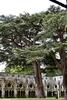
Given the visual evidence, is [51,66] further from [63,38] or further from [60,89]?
[60,89]

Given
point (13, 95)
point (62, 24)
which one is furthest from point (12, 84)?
point (62, 24)

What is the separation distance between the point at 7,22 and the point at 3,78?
13922mm

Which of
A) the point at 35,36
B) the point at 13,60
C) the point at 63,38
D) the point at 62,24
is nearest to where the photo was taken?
the point at 62,24

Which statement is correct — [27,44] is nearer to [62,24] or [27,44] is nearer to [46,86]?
[62,24]

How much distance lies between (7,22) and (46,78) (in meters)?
15.9

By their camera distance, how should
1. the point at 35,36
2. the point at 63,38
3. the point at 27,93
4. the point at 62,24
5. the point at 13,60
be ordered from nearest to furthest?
the point at 62,24 → the point at 63,38 → the point at 35,36 → the point at 13,60 → the point at 27,93

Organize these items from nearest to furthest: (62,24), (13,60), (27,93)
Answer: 1. (62,24)
2. (13,60)
3. (27,93)

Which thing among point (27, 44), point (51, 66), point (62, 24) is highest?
point (62, 24)

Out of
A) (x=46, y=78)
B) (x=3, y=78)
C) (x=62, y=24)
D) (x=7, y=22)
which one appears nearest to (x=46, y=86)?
(x=46, y=78)

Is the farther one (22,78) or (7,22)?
(22,78)

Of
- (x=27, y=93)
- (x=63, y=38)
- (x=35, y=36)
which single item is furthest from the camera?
(x=27, y=93)

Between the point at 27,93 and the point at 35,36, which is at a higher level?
the point at 35,36

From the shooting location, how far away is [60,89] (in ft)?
126

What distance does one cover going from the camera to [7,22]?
2453cm
